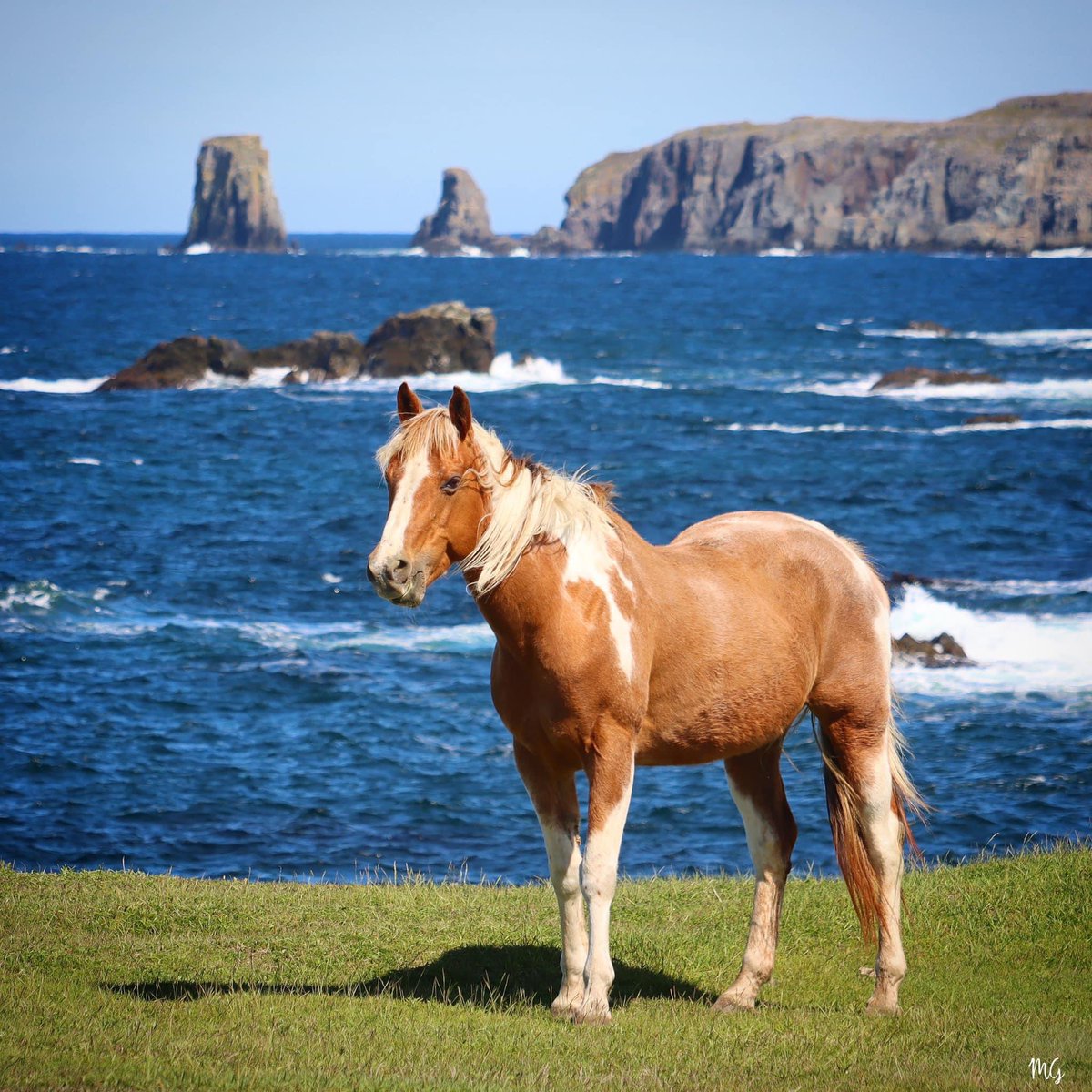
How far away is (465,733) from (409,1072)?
51.4ft

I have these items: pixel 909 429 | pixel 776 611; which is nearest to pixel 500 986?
pixel 776 611

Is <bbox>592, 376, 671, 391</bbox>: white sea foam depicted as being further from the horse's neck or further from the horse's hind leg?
the horse's neck

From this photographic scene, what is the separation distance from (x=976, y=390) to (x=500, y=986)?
189 ft

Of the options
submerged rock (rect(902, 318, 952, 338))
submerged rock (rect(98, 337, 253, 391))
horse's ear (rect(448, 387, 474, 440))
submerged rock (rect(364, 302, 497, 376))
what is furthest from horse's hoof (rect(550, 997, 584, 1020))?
submerged rock (rect(902, 318, 952, 338))

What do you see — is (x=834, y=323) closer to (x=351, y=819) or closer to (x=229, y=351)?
(x=229, y=351)

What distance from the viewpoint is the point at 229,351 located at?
6631 centimetres

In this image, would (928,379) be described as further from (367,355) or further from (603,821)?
(603,821)

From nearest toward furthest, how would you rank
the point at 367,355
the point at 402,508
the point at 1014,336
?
the point at 402,508, the point at 367,355, the point at 1014,336

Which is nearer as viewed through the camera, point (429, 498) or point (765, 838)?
point (429, 498)

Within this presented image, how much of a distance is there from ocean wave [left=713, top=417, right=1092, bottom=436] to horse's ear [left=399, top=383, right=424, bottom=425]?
45.5 meters

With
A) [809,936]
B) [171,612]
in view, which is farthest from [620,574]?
[171,612]

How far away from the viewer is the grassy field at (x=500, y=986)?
6.19 m

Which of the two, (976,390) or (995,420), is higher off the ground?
(976,390)

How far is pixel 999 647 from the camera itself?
24594 millimetres
